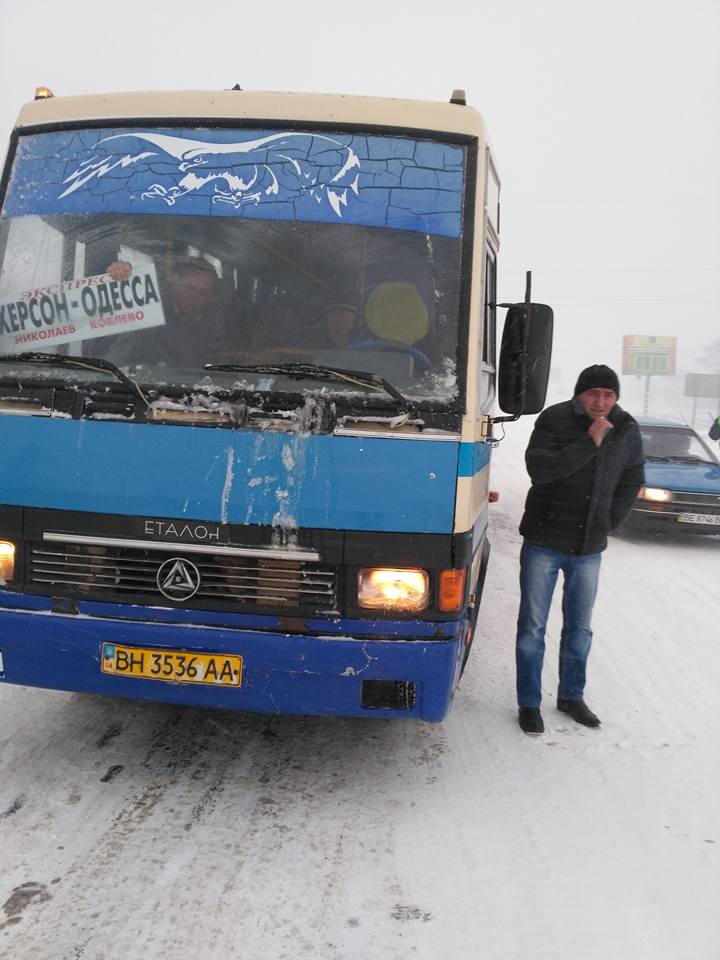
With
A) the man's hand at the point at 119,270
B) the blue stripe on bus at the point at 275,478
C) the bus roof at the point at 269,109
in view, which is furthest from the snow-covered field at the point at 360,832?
the bus roof at the point at 269,109

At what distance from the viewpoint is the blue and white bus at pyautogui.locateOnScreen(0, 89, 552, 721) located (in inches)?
126

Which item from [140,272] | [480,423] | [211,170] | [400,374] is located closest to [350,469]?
[400,374]

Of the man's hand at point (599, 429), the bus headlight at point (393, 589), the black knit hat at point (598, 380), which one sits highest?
the black knit hat at point (598, 380)

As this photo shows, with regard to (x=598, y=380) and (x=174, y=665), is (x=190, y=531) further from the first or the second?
(x=598, y=380)

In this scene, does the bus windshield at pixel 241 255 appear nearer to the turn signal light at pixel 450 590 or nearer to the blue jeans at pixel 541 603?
the turn signal light at pixel 450 590

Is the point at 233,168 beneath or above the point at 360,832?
above

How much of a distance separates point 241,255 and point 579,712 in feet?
10.2

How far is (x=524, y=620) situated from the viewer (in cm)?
453

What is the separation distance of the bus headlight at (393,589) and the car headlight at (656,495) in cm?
786

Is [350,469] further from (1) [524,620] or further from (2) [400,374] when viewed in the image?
(1) [524,620]

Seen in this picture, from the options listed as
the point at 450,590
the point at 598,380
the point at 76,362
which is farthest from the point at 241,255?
the point at 598,380

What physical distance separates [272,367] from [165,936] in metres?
2.05

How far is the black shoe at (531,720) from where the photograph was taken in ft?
14.4

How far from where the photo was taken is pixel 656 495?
34.1 feet
